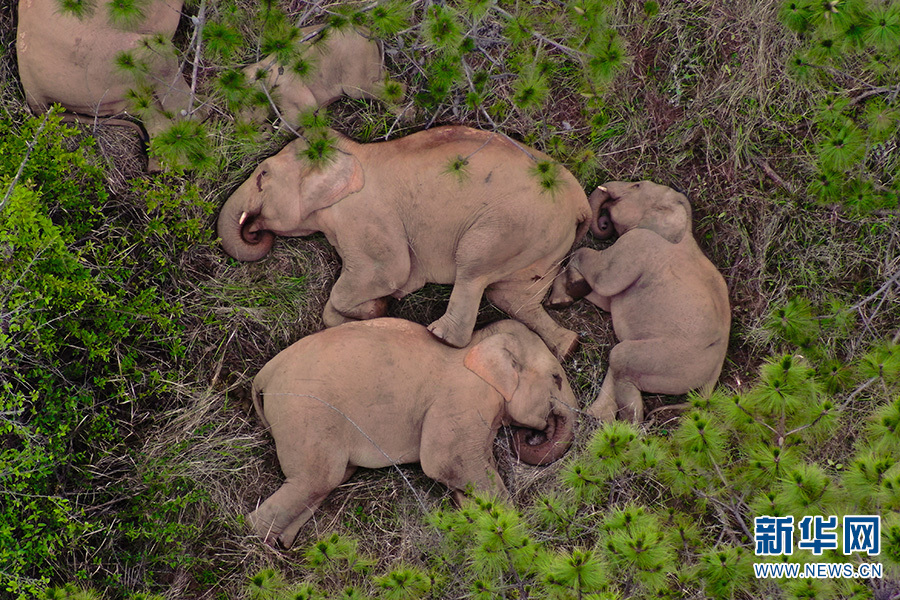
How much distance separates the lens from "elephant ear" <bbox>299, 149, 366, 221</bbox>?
3816 mm

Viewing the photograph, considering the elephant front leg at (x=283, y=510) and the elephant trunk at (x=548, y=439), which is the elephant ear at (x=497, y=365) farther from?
the elephant front leg at (x=283, y=510)

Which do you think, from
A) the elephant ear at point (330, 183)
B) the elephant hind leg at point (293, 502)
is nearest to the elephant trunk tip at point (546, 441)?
the elephant hind leg at point (293, 502)

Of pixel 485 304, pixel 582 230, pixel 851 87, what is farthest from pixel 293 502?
pixel 851 87

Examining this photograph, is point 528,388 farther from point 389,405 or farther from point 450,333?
point 389,405

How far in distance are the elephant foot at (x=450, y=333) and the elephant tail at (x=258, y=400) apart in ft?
3.04

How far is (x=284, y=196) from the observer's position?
12.8 feet

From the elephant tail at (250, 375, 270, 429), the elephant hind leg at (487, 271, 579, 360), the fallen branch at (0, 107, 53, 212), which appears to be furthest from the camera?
the elephant hind leg at (487, 271, 579, 360)

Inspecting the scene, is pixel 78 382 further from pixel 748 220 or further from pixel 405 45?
pixel 748 220

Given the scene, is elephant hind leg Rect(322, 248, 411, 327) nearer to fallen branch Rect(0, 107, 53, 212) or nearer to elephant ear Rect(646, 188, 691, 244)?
elephant ear Rect(646, 188, 691, 244)

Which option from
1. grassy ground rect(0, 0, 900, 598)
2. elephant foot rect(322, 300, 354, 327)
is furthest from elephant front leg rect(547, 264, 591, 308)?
elephant foot rect(322, 300, 354, 327)

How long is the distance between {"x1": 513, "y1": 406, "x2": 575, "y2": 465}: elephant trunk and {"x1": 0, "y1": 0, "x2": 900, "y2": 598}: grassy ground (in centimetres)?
9

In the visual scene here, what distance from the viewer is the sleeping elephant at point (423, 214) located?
380 cm

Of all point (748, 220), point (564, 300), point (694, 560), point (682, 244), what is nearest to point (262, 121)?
point (564, 300)

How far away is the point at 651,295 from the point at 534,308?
2.01 feet
